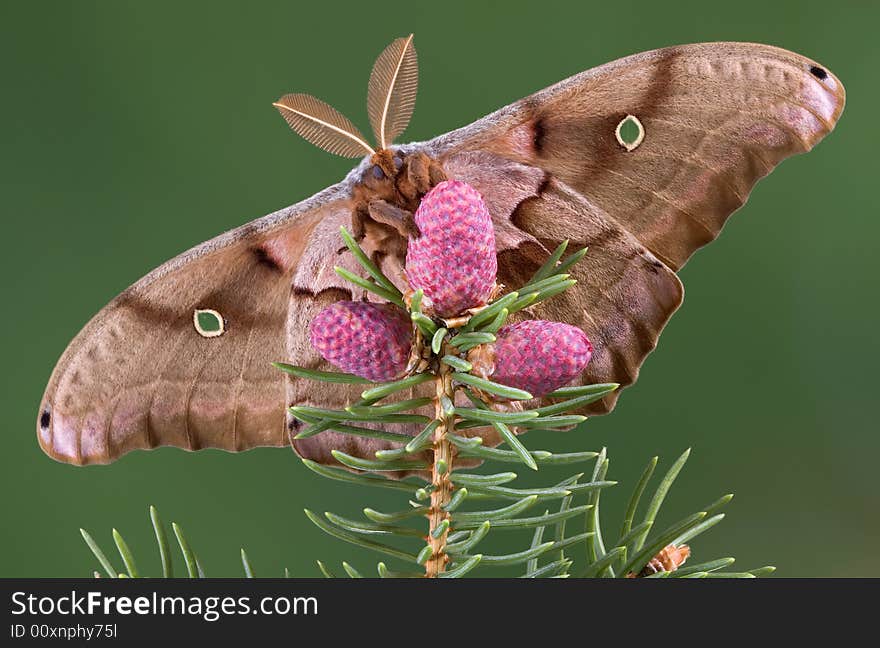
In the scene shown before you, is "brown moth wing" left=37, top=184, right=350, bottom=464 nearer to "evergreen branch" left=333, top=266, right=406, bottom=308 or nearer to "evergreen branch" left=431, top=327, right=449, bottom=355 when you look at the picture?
"evergreen branch" left=333, top=266, right=406, bottom=308

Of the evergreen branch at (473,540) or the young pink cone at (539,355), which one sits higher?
the young pink cone at (539,355)

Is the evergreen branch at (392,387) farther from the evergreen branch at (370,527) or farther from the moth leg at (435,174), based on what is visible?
the moth leg at (435,174)

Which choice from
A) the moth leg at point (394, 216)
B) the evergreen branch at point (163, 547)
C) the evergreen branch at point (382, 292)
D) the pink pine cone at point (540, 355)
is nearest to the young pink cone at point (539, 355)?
the pink pine cone at point (540, 355)

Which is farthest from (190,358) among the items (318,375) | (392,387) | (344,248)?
(392,387)

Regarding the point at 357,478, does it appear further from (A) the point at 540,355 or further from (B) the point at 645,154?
(B) the point at 645,154

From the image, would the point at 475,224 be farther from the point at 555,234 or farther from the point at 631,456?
the point at 631,456

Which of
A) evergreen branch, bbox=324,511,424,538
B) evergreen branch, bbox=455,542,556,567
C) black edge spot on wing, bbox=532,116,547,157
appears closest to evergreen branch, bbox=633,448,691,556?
evergreen branch, bbox=455,542,556,567
